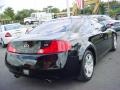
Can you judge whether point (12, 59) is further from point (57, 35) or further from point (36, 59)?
point (57, 35)

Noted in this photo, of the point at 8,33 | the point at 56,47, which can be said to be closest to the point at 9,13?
the point at 8,33

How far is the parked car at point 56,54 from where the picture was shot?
4.60 metres

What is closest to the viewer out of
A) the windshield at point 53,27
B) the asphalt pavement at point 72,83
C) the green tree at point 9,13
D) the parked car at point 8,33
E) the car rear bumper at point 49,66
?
the car rear bumper at point 49,66

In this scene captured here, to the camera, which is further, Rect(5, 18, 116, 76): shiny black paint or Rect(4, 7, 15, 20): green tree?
Rect(4, 7, 15, 20): green tree

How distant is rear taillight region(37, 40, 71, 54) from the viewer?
4621 millimetres

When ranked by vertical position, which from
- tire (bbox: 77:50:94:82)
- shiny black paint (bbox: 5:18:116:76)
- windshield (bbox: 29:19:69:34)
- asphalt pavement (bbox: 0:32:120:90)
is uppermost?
windshield (bbox: 29:19:69:34)

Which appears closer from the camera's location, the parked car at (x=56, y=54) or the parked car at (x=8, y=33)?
the parked car at (x=56, y=54)

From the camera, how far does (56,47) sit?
4637mm

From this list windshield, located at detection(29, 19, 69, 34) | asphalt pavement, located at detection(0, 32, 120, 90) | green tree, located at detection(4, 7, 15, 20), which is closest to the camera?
asphalt pavement, located at detection(0, 32, 120, 90)

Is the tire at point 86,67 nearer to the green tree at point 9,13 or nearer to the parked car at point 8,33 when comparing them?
the parked car at point 8,33

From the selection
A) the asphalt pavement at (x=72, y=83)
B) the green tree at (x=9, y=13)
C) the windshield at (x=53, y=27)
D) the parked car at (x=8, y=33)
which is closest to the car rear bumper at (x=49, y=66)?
the asphalt pavement at (x=72, y=83)

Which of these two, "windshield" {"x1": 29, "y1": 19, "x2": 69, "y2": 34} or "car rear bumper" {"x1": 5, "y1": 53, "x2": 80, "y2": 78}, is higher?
"windshield" {"x1": 29, "y1": 19, "x2": 69, "y2": 34}

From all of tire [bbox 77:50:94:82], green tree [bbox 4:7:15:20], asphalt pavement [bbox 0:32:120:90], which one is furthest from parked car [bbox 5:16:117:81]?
green tree [bbox 4:7:15:20]

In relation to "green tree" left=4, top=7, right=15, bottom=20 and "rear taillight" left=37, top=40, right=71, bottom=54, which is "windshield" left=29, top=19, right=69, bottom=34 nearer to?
"rear taillight" left=37, top=40, right=71, bottom=54
